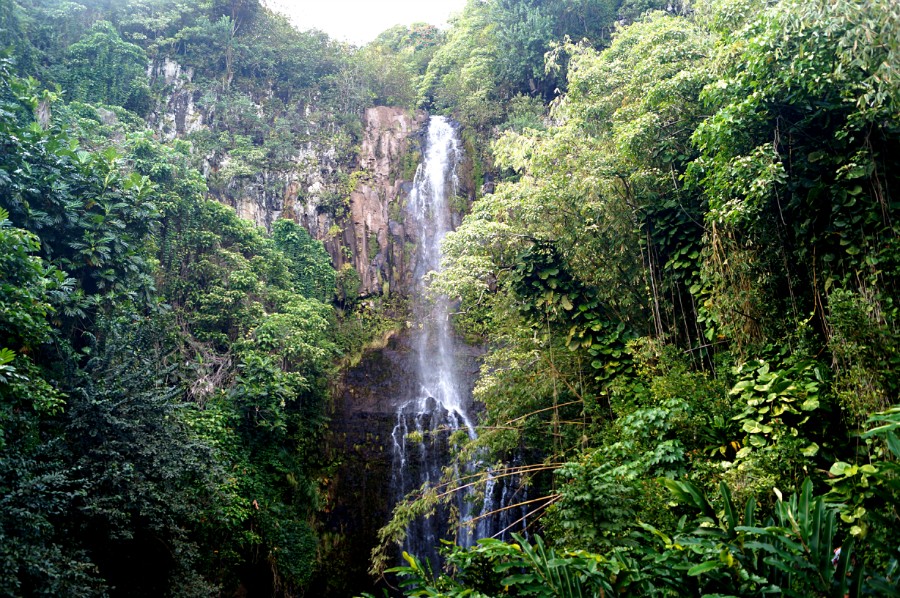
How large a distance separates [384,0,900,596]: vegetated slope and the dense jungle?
0.02m

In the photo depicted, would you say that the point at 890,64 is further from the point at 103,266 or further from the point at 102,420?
the point at 103,266

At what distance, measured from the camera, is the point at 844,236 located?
3922 mm

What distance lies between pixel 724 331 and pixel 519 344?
10.6 feet

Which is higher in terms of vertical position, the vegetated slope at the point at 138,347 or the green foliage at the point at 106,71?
the green foliage at the point at 106,71

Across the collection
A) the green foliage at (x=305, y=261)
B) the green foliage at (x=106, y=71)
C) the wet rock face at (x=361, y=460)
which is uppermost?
the green foliage at (x=106, y=71)

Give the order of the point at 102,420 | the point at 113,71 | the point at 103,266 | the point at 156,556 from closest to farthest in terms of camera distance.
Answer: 1. the point at 102,420
2. the point at 156,556
3. the point at 103,266
4. the point at 113,71

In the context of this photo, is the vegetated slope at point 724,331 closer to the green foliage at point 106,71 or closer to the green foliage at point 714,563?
the green foliage at point 714,563

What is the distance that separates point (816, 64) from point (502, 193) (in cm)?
528

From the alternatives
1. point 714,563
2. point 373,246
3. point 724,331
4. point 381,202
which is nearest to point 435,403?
point 373,246

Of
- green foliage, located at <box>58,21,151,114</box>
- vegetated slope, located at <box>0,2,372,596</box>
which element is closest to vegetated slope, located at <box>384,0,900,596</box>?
vegetated slope, located at <box>0,2,372,596</box>

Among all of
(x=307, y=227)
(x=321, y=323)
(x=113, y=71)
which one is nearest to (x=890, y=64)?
(x=321, y=323)

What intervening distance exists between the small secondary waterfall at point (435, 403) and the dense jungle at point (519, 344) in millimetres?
148

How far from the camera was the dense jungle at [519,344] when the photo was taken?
10.9 feet

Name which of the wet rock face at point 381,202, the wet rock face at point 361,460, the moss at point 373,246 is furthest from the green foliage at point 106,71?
the wet rock face at point 361,460
